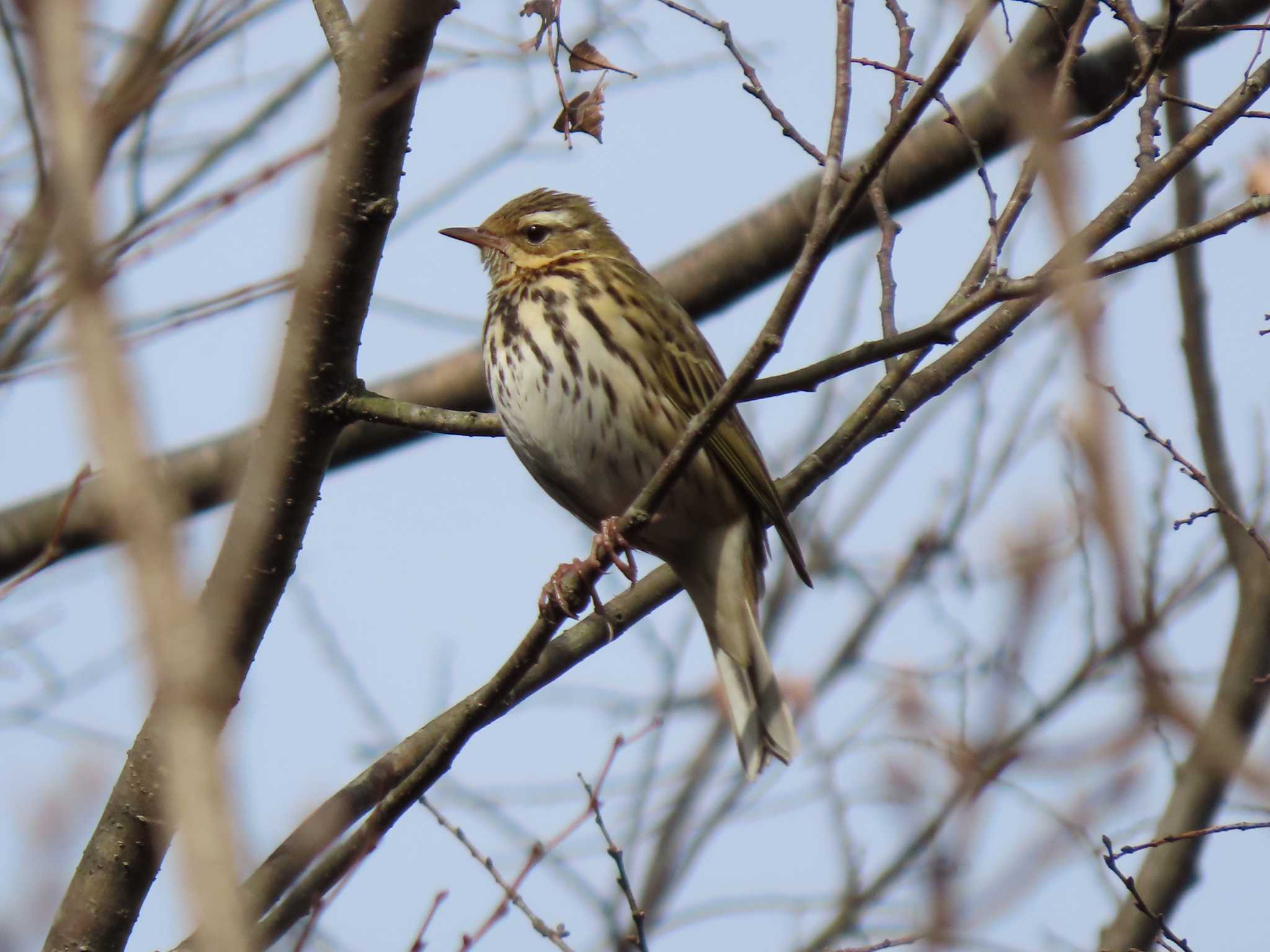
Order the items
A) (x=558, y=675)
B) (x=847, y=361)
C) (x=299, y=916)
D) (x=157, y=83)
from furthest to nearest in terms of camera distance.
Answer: (x=558, y=675) → (x=299, y=916) → (x=847, y=361) → (x=157, y=83)

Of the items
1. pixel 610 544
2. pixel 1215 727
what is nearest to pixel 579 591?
A: pixel 610 544

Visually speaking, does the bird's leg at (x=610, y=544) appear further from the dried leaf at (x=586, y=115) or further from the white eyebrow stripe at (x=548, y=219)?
the white eyebrow stripe at (x=548, y=219)

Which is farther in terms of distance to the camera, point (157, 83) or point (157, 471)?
point (157, 83)

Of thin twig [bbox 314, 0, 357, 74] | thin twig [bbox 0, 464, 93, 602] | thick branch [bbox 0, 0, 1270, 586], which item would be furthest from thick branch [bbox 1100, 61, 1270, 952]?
thin twig [bbox 0, 464, 93, 602]

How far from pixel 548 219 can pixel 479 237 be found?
29cm

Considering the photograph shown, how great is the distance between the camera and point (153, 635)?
1.55 meters

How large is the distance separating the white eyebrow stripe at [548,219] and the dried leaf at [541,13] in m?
2.20

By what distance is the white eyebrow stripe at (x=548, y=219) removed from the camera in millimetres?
6676

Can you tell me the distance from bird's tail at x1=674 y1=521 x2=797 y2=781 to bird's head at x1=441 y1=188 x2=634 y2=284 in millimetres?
1346

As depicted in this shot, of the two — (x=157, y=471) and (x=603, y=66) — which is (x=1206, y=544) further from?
(x=157, y=471)

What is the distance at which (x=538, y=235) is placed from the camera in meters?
6.64

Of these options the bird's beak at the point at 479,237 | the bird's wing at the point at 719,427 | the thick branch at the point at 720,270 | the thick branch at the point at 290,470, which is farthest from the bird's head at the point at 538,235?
the thick branch at the point at 290,470

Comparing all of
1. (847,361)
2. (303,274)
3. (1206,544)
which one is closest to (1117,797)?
(1206,544)

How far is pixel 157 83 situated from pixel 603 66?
5.23ft
